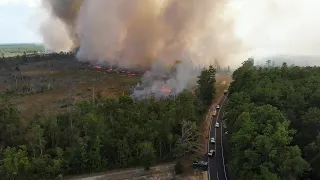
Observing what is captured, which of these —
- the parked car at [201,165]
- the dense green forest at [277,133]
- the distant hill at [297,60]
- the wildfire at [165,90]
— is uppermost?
the distant hill at [297,60]

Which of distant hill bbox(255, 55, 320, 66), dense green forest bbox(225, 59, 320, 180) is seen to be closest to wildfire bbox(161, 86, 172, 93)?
dense green forest bbox(225, 59, 320, 180)

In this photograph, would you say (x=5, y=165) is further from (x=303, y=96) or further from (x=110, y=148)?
(x=303, y=96)

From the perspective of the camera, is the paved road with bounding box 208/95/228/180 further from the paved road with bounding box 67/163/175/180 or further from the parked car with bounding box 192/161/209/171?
the paved road with bounding box 67/163/175/180

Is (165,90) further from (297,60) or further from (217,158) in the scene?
(297,60)

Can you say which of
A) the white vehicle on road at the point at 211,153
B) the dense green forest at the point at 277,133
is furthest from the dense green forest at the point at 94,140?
the dense green forest at the point at 277,133

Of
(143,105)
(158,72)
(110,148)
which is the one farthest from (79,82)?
(110,148)

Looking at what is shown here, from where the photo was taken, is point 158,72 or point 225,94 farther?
point 158,72

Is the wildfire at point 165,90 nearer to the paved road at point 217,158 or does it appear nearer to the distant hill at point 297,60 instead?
the paved road at point 217,158

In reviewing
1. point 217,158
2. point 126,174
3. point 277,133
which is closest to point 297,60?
point 217,158
